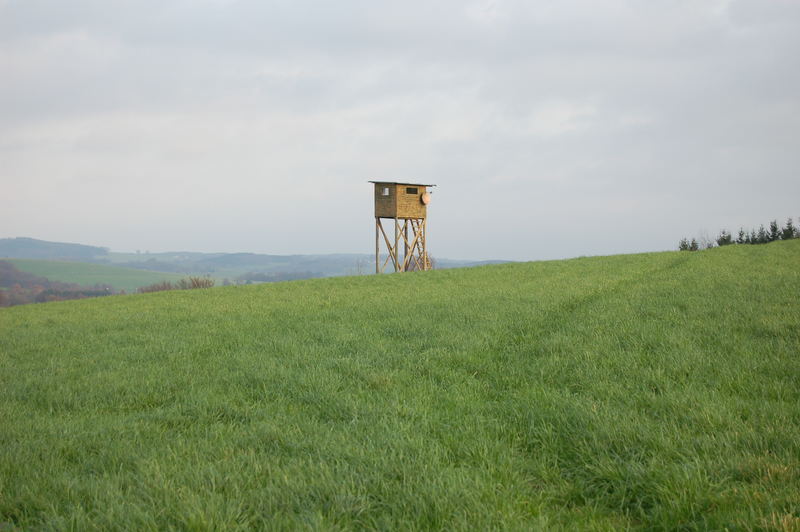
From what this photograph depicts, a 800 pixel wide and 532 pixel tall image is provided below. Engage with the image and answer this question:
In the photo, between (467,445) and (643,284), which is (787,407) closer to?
(467,445)

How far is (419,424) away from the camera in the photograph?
16.7 ft

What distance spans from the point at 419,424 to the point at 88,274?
132720 millimetres

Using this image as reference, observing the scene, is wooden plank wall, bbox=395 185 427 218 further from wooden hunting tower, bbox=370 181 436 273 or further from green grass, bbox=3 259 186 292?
green grass, bbox=3 259 186 292

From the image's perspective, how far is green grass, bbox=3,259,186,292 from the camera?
108 m

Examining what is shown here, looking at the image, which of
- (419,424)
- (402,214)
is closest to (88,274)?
(402,214)

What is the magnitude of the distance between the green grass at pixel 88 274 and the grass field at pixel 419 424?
104518 millimetres

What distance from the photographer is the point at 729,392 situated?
19.1ft

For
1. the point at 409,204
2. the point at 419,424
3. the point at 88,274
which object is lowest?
the point at 88,274

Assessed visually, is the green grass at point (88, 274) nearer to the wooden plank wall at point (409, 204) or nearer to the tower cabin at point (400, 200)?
the tower cabin at point (400, 200)

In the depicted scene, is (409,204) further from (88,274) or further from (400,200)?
(88,274)

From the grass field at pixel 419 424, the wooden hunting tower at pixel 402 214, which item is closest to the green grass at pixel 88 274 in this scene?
the wooden hunting tower at pixel 402 214

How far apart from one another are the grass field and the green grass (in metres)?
105

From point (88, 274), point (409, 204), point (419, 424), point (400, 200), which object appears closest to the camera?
point (419, 424)

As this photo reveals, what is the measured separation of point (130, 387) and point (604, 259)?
1043 inches
